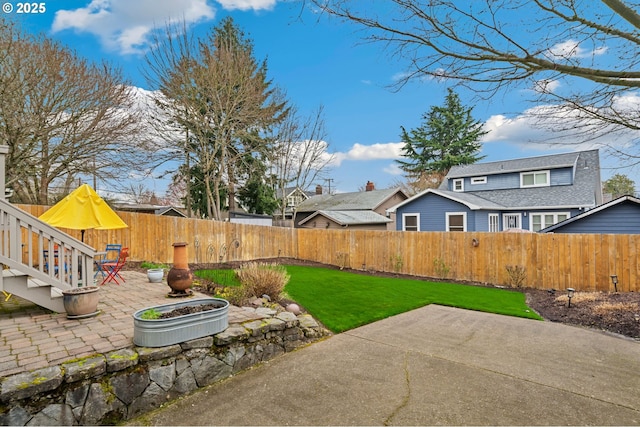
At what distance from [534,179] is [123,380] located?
1924 cm

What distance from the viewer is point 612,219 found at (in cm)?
973

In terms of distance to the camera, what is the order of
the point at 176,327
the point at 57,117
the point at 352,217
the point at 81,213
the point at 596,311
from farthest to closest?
1. the point at 352,217
2. the point at 57,117
3. the point at 81,213
4. the point at 596,311
5. the point at 176,327

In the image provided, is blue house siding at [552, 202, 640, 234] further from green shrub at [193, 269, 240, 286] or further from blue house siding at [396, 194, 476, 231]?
green shrub at [193, 269, 240, 286]

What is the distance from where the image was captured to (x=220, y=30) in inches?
685

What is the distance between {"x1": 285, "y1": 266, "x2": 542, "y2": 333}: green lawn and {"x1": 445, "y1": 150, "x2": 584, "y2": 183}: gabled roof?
35.5ft

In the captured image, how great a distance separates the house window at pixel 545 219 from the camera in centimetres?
1440

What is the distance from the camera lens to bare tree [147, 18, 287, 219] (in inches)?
517

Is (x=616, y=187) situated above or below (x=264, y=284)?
above

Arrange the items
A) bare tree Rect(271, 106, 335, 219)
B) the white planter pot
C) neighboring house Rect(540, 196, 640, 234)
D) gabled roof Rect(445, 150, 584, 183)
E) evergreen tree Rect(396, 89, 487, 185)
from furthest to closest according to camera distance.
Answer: evergreen tree Rect(396, 89, 487, 185) < bare tree Rect(271, 106, 335, 219) < gabled roof Rect(445, 150, 584, 183) < neighboring house Rect(540, 196, 640, 234) < the white planter pot

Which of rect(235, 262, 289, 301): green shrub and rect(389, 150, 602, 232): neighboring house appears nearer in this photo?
rect(235, 262, 289, 301): green shrub

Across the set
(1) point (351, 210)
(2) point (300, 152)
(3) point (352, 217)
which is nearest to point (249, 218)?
(2) point (300, 152)

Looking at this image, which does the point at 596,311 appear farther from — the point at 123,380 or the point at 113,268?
the point at 113,268

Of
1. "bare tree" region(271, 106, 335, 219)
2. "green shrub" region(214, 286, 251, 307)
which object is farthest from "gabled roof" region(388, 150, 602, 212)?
"green shrub" region(214, 286, 251, 307)

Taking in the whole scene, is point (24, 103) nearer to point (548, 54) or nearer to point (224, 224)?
point (224, 224)
